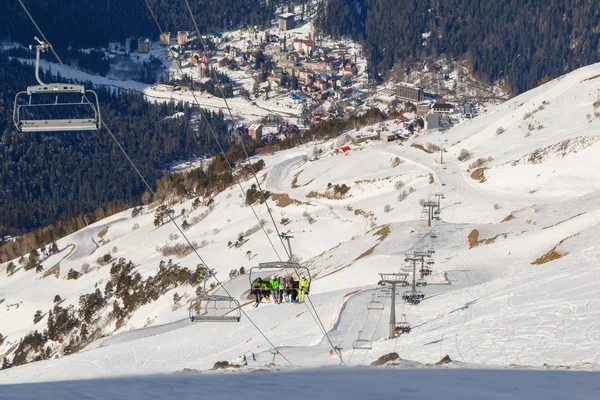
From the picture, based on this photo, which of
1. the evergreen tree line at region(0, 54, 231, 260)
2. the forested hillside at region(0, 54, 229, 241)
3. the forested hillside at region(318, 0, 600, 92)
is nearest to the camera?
the evergreen tree line at region(0, 54, 231, 260)

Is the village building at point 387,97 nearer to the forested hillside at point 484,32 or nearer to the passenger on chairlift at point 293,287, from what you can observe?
the forested hillside at point 484,32

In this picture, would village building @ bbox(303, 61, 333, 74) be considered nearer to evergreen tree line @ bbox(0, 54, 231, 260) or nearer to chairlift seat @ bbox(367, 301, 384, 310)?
evergreen tree line @ bbox(0, 54, 231, 260)

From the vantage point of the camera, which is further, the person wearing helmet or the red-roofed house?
the red-roofed house

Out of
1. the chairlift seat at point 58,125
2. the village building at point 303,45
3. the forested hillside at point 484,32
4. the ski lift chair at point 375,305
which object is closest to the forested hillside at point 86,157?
the village building at point 303,45

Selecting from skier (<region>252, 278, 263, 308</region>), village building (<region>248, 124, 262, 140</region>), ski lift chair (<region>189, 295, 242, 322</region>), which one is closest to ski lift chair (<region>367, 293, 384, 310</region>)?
ski lift chair (<region>189, 295, 242, 322</region>)

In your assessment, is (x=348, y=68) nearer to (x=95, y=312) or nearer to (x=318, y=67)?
(x=318, y=67)

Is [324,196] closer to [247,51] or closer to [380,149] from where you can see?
[380,149]

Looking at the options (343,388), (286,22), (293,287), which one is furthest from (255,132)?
(343,388)
